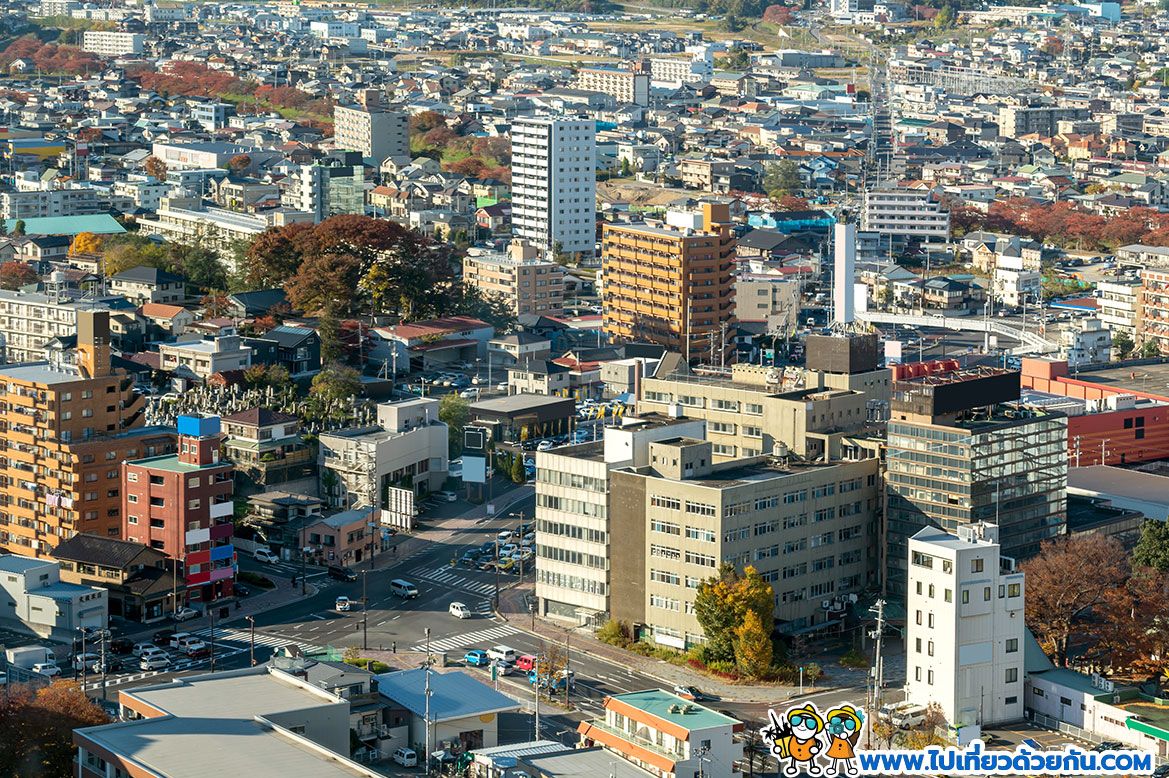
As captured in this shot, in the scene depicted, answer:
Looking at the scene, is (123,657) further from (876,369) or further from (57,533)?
(876,369)

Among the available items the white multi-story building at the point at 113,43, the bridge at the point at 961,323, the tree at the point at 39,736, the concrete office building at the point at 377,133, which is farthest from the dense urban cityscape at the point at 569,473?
the white multi-story building at the point at 113,43

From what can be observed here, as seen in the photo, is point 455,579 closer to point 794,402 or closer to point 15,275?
point 794,402

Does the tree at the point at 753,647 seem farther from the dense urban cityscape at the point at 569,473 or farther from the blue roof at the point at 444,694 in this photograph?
the blue roof at the point at 444,694

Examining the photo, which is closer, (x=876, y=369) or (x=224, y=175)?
(x=876, y=369)

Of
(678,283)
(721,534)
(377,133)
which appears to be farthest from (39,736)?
(377,133)

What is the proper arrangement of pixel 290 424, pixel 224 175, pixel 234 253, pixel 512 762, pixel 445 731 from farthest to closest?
pixel 224 175 → pixel 234 253 → pixel 290 424 → pixel 445 731 → pixel 512 762

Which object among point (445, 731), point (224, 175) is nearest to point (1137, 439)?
point (445, 731)

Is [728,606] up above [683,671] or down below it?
above
